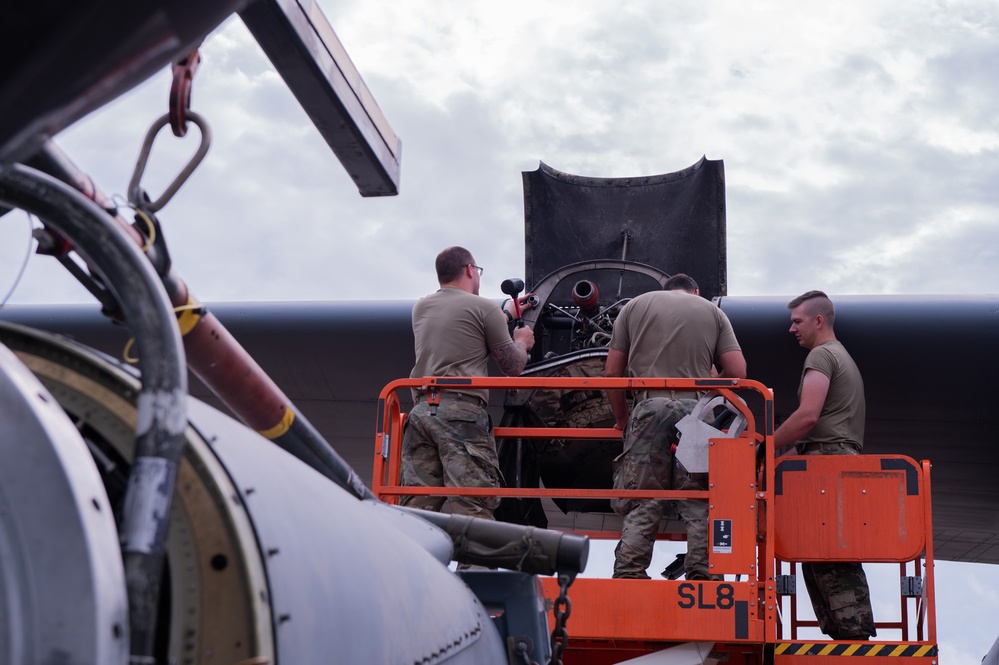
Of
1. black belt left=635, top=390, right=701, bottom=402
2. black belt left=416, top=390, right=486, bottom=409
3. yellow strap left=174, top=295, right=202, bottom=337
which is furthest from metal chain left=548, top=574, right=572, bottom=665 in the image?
black belt left=416, top=390, right=486, bottom=409

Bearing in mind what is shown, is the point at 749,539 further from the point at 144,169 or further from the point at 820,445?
the point at 144,169

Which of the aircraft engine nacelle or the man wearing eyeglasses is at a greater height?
the man wearing eyeglasses

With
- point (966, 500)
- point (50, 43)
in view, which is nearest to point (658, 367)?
point (50, 43)

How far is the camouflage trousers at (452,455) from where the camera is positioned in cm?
530

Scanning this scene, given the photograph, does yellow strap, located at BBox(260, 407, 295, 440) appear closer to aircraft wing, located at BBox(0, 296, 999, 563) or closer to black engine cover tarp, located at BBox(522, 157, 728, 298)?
black engine cover tarp, located at BBox(522, 157, 728, 298)

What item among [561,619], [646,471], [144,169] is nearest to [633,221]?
[646,471]

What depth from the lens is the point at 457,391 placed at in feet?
17.9

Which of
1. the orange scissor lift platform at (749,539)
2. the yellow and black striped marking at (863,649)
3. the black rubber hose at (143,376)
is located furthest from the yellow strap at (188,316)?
the yellow and black striped marking at (863,649)

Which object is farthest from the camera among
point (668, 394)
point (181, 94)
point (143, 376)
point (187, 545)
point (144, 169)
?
point (668, 394)

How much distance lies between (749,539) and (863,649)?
27.0 inches

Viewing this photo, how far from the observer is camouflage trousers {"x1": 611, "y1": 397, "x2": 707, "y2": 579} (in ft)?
16.6

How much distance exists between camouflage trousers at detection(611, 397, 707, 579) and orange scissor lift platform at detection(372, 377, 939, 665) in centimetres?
18

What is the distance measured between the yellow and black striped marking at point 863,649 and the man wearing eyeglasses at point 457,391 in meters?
1.58

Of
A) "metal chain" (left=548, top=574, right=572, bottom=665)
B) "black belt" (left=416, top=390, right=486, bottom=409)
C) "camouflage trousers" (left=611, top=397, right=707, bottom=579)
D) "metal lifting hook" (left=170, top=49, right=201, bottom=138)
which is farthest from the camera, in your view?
"black belt" (left=416, top=390, right=486, bottom=409)
